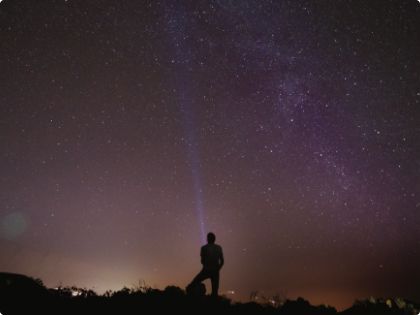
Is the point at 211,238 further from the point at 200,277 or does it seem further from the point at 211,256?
the point at 200,277

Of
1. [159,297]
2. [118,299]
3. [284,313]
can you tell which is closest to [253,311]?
[284,313]

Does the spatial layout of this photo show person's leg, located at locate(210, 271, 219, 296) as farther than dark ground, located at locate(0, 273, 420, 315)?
Yes

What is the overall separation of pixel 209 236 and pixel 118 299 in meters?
2.71

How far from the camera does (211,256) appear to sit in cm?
1024

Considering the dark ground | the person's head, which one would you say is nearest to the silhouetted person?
the person's head

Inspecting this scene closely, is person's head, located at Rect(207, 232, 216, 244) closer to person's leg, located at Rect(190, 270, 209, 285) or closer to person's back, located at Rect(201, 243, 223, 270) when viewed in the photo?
person's back, located at Rect(201, 243, 223, 270)

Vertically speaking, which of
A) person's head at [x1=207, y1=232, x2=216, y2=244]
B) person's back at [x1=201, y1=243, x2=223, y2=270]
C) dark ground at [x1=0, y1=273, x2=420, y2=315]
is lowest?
dark ground at [x1=0, y1=273, x2=420, y2=315]

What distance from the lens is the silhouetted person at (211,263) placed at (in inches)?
403

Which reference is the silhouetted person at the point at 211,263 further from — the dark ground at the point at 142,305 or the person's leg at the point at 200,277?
the dark ground at the point at 142,305

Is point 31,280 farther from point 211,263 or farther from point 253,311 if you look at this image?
point 253,311

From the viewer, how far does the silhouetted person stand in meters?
10.2

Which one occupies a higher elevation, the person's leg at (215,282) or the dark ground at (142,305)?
the person's leg at (215,282)

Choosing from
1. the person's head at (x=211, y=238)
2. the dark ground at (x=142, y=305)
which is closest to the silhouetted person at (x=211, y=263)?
the person's head at (x=211, y=238)

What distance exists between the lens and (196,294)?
9.81m
